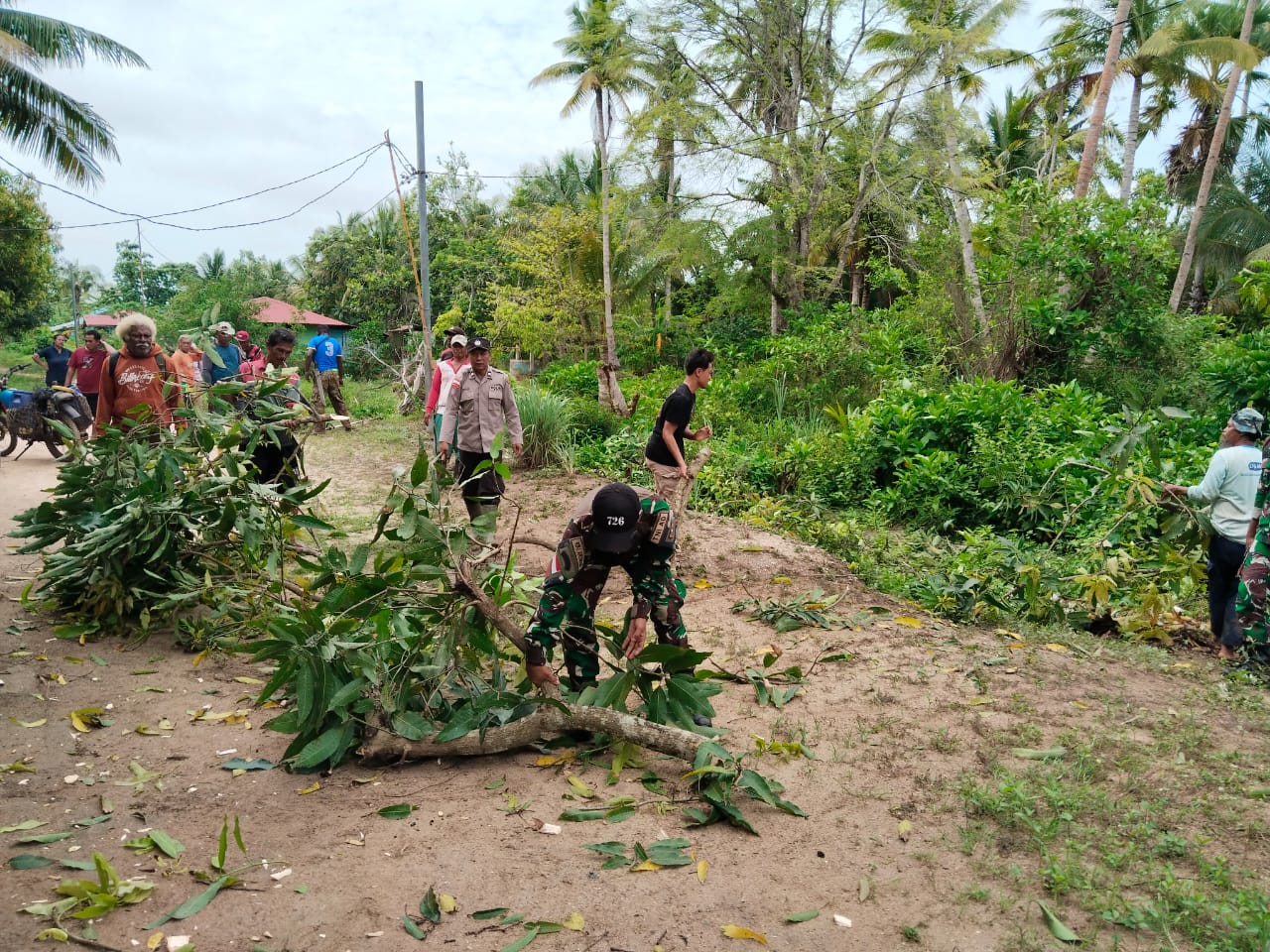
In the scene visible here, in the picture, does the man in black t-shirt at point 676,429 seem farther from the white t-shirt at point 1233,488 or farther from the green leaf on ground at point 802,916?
the green leaf on ground at point 802,916

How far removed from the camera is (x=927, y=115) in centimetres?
1756

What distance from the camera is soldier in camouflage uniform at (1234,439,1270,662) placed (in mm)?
4781

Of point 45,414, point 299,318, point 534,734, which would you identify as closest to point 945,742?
point 534,734

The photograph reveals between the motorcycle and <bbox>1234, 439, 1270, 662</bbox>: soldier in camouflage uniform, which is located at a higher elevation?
the motorcycle

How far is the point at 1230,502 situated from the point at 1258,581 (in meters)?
0.51

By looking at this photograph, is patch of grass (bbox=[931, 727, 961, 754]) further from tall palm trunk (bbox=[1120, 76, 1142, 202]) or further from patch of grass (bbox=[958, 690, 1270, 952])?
tall palm trunk (bbox=[1120, 76, 1142, 202])

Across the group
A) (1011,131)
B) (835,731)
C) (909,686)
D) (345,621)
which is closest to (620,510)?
(345,621)

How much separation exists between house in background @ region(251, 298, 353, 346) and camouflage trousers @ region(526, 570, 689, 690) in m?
24.2

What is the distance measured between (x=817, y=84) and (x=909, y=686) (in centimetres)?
1663

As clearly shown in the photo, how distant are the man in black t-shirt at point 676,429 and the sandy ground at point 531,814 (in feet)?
5.09

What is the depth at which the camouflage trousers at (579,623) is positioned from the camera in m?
3.76

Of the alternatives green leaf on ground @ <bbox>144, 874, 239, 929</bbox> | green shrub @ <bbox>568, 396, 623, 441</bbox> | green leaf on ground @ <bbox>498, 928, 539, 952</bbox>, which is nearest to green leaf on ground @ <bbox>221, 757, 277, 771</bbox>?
→ green leaf on ground @ <bbox>144, 874, 239, 929</bbox>

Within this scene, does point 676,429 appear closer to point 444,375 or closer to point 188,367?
point 444,375

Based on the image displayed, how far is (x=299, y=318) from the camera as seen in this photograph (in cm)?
2700
